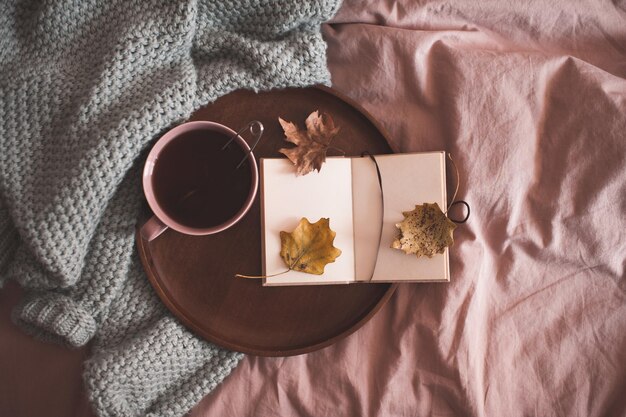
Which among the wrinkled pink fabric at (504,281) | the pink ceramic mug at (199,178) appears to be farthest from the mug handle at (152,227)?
the wrinkled pink fabric at (504,281)

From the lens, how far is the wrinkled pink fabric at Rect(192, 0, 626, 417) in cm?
76

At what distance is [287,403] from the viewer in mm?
770

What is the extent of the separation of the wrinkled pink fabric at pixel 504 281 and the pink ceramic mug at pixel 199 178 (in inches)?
9.2

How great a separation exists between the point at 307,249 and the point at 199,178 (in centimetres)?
18

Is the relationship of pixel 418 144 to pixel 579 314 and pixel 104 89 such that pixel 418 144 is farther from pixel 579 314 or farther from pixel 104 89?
pixel 104 89

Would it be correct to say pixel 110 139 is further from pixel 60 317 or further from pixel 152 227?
pixel 60 317

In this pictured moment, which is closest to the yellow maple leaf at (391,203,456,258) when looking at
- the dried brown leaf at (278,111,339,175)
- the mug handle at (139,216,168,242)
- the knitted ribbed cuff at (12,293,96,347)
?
the dried brown leaf at (278,111,339,175)

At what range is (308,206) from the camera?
29.4 inches

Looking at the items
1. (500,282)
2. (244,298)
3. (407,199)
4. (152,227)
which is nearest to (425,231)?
(407,199)

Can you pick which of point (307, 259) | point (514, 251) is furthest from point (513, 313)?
point (307, 259)

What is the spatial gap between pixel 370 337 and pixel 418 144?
30cm

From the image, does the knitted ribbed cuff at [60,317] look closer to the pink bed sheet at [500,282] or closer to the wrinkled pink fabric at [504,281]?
the pink bed sheet at [500,282]

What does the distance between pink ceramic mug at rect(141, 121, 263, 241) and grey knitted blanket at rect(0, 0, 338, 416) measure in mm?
34

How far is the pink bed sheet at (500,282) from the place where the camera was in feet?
2.50
